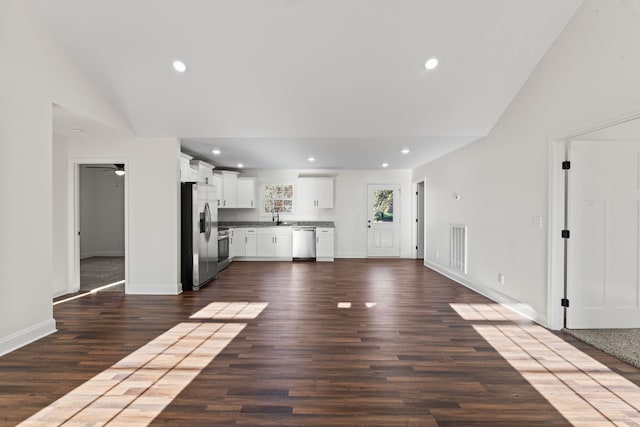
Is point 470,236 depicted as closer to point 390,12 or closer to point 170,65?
point 390,12

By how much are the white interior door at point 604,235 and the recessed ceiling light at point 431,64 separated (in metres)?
1.61

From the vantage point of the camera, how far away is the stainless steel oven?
659cm

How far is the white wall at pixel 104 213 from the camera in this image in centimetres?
888

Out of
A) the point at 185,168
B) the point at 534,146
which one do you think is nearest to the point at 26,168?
the point at 185,168

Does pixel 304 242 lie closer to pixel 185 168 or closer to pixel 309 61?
pixel 185 168

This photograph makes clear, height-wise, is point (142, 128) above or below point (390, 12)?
below

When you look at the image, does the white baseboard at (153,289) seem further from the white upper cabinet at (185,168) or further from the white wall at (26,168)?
the white upper cabinet at (185,168)

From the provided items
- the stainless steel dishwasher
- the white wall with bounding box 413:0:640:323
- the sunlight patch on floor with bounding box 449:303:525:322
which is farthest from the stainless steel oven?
the white wall with bounding box 413:0:640:323

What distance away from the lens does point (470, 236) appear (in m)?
5.23

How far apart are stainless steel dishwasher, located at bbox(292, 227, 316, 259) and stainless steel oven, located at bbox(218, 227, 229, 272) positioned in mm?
1679

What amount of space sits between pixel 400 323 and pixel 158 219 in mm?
3712

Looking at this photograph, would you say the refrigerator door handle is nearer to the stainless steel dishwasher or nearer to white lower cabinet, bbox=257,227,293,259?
white lower cabinet, bbox=257,227,293,259

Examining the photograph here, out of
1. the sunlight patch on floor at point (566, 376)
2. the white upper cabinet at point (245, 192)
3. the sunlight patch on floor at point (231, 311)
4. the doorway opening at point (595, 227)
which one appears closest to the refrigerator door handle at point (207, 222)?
the sunlight patch on floor at point (231, 311)

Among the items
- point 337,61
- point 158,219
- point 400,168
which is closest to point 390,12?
point 337,61
